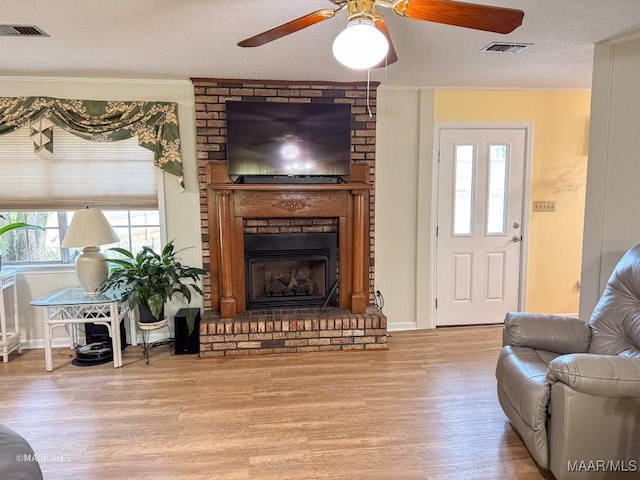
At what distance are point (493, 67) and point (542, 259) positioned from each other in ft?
6.68

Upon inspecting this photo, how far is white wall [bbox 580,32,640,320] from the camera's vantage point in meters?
2.63

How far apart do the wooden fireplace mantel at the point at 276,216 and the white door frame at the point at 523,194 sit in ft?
2.39

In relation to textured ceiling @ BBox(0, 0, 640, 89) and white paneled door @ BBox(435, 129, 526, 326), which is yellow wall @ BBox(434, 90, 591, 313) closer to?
white paneled door @ BBox(435, 129, 526, 326)

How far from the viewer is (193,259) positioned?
379 cm

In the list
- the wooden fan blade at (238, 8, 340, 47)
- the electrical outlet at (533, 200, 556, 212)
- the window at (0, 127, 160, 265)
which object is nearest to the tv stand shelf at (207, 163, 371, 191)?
the window at (0, 127, 160, 265)

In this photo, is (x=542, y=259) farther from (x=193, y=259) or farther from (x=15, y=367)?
(x=15, y=367)

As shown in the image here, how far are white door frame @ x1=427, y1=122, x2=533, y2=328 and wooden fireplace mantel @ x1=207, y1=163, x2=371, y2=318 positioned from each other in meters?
0.73

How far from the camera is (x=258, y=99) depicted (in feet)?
12.0

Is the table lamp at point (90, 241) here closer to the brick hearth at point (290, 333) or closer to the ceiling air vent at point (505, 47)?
the brick hearth at point (290, 333)

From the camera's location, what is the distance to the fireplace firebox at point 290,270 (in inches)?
147

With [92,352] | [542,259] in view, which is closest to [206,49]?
[92,352]

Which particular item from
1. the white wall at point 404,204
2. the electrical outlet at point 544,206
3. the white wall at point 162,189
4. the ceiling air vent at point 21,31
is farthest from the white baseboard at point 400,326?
the ceiling air vent at point 21,31

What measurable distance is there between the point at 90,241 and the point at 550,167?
419 cm

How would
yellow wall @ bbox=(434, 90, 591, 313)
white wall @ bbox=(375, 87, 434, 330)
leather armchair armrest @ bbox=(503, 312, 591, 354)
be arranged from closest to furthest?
1. leather armchair armrest @ bbox=(503, 312, 591, 354)
2. white wall @ bbox=(375, 87, 434, 330)
3. yellow wall @ bbox=(434, 90, 591, 313)
